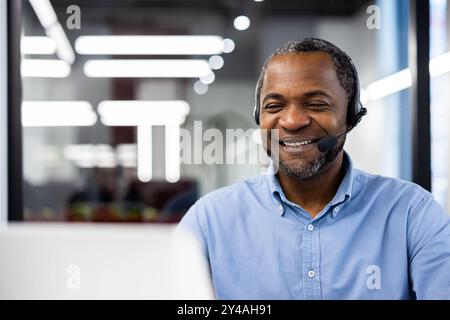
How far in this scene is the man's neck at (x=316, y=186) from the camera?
3.53 ft

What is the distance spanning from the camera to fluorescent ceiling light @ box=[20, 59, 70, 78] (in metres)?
1.83

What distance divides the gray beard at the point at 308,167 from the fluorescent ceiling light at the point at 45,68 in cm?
111

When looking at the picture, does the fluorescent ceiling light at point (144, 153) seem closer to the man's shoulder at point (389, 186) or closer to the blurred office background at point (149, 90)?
the blurred office background at point (149, 90)

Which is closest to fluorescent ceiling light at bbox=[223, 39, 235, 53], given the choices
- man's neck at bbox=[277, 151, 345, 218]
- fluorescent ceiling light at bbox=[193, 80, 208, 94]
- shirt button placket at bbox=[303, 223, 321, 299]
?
fluorescent ceiling light at bbox=[193, 80, 208, 94]

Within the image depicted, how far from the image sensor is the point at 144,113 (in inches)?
77.9

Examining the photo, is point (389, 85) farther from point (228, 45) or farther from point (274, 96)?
point (274, 96)

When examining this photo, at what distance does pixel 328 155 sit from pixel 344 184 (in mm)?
74

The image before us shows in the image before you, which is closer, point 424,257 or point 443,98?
point 424,257

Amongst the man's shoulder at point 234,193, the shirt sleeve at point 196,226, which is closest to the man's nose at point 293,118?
the man's shoulder at point 234,193

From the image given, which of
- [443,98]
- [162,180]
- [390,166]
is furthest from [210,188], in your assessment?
[443,98]

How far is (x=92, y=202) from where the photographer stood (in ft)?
6.54
